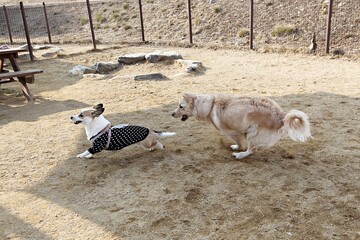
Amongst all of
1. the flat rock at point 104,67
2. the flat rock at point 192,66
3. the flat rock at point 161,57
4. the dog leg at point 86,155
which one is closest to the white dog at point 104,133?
the dog leg at point 86,155

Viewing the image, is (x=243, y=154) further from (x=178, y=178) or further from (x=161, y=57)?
(x=161, y=57)

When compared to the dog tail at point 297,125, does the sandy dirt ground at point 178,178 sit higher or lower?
lower

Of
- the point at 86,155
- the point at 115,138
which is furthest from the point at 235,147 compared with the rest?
the point at 86,155

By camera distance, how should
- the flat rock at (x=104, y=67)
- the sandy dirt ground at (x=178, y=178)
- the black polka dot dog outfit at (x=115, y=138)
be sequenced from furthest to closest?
the flat rock at (x=104, y=67) → the black polka dot dog outfit at (x=115, y=138) → the sandy dirt ground at (x=178, y=178)

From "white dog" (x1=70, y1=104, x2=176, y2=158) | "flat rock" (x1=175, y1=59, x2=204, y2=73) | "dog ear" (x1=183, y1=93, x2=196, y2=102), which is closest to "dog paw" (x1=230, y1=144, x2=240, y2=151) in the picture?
"dog ear" (x1=183, y1=93, x2=196, y2=102)

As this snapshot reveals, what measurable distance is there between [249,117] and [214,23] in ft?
35.5

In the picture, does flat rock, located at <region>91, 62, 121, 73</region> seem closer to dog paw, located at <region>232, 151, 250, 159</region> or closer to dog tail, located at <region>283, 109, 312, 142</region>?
dog paw, located at <region>232, 151, 250, 159</region>

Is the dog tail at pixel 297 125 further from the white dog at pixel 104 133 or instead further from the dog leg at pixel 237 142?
the white dog at pixel 104 133

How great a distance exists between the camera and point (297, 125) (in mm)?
3264

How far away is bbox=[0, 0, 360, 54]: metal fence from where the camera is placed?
10.6 metres

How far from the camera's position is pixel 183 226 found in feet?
8.73

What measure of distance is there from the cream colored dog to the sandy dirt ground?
0.99ft

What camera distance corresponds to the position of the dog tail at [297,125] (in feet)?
10.6

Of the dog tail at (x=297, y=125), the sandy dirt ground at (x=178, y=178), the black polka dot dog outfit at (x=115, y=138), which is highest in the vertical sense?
the dog tail at (x=297, y=125)
